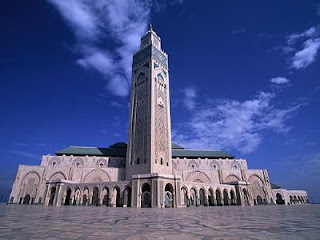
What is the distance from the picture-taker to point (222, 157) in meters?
39.8

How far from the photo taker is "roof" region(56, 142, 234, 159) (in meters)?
37.0

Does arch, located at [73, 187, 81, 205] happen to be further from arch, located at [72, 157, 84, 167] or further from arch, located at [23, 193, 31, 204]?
arch, located at [23, 193, 31, 204]

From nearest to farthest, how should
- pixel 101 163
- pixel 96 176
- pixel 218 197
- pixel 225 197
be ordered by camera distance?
pixel 218 197
pixel 225 197
pixel 96 176
pixel 101 163

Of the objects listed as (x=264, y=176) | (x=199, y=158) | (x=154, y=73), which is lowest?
(x=264, y=176)

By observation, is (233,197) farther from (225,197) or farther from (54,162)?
(54,162)

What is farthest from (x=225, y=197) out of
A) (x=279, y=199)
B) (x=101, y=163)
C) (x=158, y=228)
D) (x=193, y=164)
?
(x=158, y=228)

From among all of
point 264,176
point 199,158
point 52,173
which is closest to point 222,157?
point 199,158

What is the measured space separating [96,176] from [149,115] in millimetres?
13821

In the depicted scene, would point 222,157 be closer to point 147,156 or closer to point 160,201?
point 147,156

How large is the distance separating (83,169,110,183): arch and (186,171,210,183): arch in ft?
46.7

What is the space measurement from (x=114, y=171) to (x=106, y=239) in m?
30.9

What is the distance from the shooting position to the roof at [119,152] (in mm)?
36969

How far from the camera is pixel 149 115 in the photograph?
29.2 metres

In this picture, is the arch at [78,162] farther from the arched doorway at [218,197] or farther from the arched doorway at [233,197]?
the arched doorway at [233,197]
